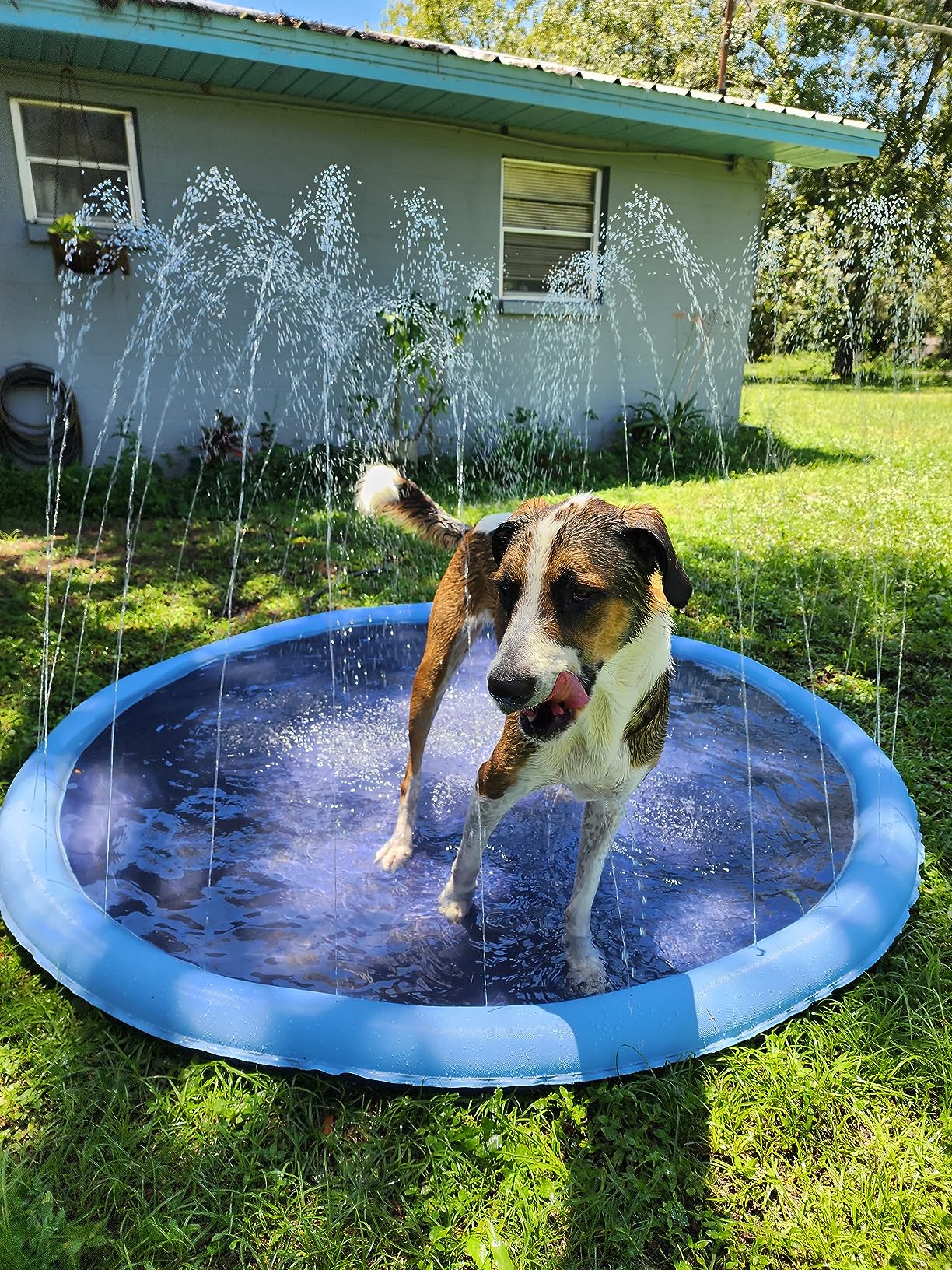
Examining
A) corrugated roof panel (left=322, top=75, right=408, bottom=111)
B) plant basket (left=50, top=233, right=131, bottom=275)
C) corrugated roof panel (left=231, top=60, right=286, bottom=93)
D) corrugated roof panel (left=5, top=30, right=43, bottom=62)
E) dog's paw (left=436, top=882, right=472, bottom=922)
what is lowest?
dog's paw (left=436, top=882, right=472, bottom=922)

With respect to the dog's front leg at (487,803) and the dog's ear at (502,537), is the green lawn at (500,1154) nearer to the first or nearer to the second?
the dog's front leg at (487,803)

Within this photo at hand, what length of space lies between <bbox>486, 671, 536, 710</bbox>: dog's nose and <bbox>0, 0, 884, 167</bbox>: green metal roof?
7.42 m

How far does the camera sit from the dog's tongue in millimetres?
2113

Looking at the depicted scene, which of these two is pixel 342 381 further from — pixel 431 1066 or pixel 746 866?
pixel 431 1066

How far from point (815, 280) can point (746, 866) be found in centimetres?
2193

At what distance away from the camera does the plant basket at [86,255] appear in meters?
7.77

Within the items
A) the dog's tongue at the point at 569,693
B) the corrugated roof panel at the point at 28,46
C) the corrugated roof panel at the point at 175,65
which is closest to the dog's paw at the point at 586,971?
the dog's tongue at the point at 569,693

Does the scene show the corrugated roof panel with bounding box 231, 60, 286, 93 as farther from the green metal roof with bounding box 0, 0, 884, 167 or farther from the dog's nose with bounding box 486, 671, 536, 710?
the dog's nose with bounding box 486, 671, 536, 710

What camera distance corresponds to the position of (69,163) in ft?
26.5

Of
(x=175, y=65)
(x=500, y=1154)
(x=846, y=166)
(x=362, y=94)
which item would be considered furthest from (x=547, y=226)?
(x=846, y=166)

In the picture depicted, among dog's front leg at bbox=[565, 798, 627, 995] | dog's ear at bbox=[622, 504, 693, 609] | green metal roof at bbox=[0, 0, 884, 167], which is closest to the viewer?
dog's ear at bbox=[622, 504, 693, 609]

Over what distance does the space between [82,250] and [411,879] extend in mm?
7251

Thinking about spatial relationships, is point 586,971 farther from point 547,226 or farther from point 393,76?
point 547,226

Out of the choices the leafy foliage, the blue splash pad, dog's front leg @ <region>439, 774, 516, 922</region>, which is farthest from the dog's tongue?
the leafy foliage
